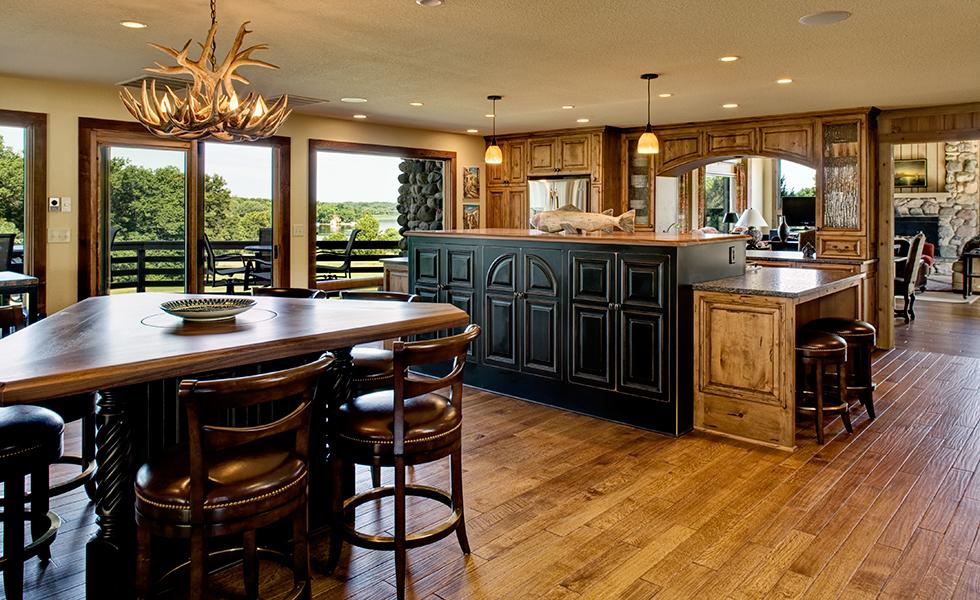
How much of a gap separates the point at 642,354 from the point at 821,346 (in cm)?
102

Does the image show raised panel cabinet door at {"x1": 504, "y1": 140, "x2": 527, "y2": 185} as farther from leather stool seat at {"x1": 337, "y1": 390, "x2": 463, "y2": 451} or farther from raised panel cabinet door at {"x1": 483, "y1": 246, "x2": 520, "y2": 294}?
leather stool seat at {"x1": 337, "y1": 390, "x2": 463, "y2": 451}

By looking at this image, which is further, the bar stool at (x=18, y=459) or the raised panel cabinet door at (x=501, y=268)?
the raised panel cabinet door at (x=501, y=268)

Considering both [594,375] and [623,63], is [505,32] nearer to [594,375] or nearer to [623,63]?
[623,63]

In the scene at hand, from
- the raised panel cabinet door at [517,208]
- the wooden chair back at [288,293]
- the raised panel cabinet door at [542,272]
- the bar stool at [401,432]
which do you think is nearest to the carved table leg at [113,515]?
the bar stool at [401,432]

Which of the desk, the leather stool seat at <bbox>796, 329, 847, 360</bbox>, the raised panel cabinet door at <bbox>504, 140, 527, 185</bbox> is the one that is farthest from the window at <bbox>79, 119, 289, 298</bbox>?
the leather stool seat at <bbox>796, 329, 847, 360</bbox>

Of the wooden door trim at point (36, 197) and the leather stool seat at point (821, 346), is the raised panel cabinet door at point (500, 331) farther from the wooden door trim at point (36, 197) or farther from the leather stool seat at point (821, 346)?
the wooden door trim at point (36, 197)

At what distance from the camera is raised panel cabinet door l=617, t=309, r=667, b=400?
4.34m

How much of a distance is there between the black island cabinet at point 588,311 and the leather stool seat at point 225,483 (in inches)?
110

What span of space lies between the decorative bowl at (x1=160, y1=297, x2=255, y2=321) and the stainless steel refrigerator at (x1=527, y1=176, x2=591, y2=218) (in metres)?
5.99

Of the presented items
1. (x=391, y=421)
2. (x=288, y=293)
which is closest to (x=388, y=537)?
(x=391, y=421)

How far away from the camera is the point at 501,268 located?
5230 mm

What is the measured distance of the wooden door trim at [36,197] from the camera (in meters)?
5.59

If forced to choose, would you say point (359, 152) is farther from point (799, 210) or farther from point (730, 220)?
point (799, 210)

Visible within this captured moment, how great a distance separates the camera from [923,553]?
109 inches
